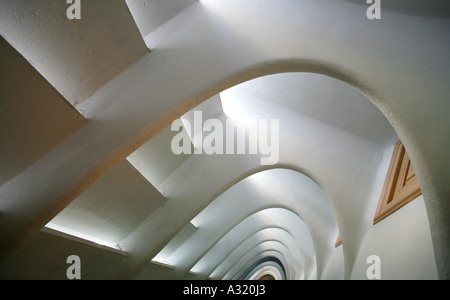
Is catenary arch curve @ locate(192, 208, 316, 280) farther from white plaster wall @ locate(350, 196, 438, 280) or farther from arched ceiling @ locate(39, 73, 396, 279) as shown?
white plaster wall @ locate(350, 196, 438, 280)

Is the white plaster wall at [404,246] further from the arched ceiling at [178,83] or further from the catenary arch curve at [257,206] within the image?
the catenary arch curve at [257,206]

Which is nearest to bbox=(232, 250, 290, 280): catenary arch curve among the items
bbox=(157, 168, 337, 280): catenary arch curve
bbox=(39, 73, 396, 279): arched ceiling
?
bbox=(157, 168, 337, 280): catenary arch curve

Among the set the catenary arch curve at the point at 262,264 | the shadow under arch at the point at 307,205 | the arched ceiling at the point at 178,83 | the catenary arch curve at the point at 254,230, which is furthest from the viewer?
the catenary arch curve at the point at 262,264

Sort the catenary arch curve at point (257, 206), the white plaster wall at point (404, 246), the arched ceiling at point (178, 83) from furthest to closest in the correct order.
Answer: the catenary arch curve at point (257, 206), the white plaster wall at point (404, 246), the arched ceiling at point (178, 83)

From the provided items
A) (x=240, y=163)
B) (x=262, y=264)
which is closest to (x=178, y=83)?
(x=240, y=163)

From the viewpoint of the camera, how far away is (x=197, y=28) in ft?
13.9

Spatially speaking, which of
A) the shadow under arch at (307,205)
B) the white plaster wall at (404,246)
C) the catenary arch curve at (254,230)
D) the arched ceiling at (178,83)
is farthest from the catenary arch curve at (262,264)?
the white plaster wall at (404,246)

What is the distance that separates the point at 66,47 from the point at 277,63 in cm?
266

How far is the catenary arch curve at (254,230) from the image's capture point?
43.2 ft

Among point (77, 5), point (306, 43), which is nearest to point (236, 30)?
point (306, 43)

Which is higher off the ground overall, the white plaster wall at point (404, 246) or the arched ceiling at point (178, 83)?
the arched ceiling at point (178, 83)

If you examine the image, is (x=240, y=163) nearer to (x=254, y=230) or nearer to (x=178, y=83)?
(x=178, y=83)

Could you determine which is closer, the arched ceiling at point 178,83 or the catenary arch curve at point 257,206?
the arched ceiling at point 178,83
